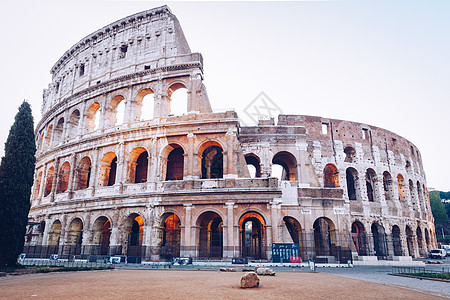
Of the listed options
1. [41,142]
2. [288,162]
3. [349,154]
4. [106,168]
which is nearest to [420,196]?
[349,154]

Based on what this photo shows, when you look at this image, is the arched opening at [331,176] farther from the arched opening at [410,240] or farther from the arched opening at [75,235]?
the arched opening at [75,235]

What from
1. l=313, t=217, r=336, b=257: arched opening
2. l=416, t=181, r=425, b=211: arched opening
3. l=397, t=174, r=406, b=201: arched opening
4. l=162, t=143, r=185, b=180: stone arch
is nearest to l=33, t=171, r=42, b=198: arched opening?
l=162, t=143, r=185, b=180: stone arch

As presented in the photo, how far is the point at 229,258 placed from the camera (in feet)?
54.9

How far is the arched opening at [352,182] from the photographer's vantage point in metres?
25.6

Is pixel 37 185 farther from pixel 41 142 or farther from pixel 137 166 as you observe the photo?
pixel 137 166

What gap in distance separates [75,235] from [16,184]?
9.21 meters

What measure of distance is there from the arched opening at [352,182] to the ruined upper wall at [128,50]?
16.6 meters

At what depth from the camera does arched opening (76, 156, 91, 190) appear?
22.8 m

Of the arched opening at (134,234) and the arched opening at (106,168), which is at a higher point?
the arched opening at (106,168)

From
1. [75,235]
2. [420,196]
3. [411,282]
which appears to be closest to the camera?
[411,282]

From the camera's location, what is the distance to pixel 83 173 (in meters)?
23.1

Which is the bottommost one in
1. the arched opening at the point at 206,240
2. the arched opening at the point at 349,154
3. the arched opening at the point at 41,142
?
the arched opening at the point at 206,240

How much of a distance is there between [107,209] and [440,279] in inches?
740

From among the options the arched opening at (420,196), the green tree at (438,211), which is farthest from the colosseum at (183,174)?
the green tree at (438,211)
